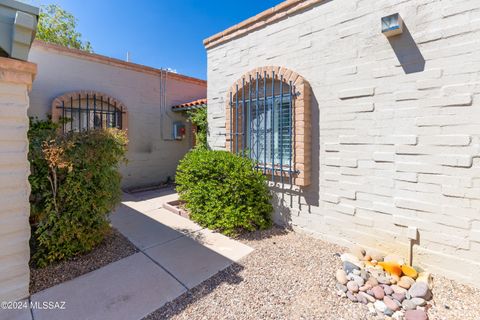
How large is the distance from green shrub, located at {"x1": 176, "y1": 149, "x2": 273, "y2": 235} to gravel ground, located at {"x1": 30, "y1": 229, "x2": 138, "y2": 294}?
141cm

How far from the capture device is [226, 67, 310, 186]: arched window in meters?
4.12

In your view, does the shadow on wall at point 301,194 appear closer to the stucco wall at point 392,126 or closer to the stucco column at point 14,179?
the stucco wall at point 392,126

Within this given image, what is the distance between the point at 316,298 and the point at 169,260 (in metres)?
1.97

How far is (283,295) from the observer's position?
2689mm

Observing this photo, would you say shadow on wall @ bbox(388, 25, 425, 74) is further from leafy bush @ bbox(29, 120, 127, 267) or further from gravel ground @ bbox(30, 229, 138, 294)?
gravel ground @ bbox(30, 229, 138, 294)

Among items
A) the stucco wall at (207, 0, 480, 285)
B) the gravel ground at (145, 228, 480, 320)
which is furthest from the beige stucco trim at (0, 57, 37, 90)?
the stucco wall at (207, 0, 480, 285)

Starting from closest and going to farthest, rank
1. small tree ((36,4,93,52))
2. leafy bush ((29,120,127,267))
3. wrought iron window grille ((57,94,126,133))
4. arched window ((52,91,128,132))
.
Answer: leafy bush ((29,120,127,267)), arched window ((52,91,128,132)), wrought iron window grille ((57,94,126,133)), small tree ((36,4,93,52))

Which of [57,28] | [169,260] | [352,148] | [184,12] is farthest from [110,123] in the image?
[57,28]

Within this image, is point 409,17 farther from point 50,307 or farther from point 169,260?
point 50,307

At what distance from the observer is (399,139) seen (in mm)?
3240

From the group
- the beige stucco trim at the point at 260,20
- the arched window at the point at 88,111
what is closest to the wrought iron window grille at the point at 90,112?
the arched window at the point at 88,111

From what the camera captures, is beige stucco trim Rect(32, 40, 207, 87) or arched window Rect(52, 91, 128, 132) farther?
arched window Rect(52, 91, 128, 132)

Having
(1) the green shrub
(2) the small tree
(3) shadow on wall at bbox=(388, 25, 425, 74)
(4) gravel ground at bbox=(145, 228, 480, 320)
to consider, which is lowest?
(4) gravel ground at bbox=(145, 228, 480, 320)

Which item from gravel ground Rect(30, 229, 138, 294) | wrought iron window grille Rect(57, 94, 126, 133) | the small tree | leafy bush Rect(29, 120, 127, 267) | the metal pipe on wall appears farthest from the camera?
the small tree
